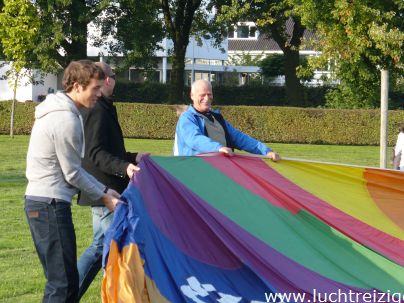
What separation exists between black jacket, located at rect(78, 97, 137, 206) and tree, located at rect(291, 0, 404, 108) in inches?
361

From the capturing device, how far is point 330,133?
110ft

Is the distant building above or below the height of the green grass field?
above

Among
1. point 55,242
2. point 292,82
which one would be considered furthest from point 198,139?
point 292,82

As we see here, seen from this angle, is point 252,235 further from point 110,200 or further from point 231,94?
point 231,94

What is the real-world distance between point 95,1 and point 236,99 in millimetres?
13100

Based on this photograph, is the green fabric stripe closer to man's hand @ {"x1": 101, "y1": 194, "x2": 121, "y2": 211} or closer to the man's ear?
man's hand @ {"x1": 101, "y1": 194, "x2": 121, "y2": 211}

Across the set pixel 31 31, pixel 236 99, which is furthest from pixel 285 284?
pixel 236 99

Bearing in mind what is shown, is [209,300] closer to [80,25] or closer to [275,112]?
[275,112]

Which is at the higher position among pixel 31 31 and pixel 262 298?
pixel 31 31

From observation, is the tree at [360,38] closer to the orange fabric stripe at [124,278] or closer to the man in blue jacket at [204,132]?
the man in blue jacket at [204,132]

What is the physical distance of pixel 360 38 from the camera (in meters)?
16.1

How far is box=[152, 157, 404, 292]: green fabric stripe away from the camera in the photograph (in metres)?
7.05

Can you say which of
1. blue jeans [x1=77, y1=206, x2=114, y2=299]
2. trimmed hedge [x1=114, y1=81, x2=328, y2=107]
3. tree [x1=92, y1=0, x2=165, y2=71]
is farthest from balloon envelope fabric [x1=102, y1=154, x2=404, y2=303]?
trimmed hedge [x1=114, y1=81, x2=328, y2=107]

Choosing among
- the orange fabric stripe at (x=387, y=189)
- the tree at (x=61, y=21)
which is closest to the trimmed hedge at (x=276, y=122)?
the tree at (x=61, y=21)
